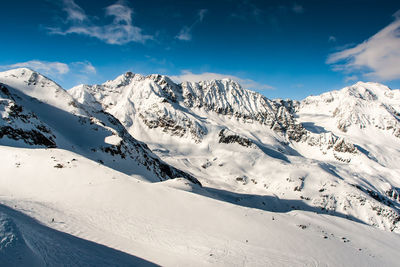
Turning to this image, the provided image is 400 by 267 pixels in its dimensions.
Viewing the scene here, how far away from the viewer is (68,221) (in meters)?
13.9

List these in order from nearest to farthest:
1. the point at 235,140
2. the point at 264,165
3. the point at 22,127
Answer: the point at 22,127
the point at 264,165
the point at 235,140

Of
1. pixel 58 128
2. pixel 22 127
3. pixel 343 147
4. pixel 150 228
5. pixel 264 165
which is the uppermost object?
pixel 343 147

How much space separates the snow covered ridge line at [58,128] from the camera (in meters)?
36.6

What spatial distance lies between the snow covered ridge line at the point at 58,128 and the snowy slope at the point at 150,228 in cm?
1591

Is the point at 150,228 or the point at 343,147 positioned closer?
the point at 150,228

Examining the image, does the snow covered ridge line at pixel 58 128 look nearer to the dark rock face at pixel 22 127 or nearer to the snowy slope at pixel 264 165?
the dark rock face at pixel 22 127

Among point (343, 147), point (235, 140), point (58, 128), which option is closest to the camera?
point (58, 128)

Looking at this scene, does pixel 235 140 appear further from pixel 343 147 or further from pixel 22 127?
pixel 22 127

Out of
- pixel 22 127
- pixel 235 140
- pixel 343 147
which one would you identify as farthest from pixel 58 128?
pixel 343 147

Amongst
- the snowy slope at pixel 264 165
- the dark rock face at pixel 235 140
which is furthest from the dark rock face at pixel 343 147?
the dark rock face at pixel 235 140

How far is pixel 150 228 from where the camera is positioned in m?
14.6

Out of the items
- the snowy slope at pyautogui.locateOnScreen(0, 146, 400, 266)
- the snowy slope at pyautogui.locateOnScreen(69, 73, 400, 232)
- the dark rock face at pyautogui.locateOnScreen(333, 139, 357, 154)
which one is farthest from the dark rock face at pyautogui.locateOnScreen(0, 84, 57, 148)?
the dark rock face at pyautogui.locateOnScreen(333, 139, 357, 154)

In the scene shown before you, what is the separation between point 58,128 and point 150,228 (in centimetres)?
4909

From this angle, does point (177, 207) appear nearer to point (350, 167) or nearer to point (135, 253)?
point (135, 253)
